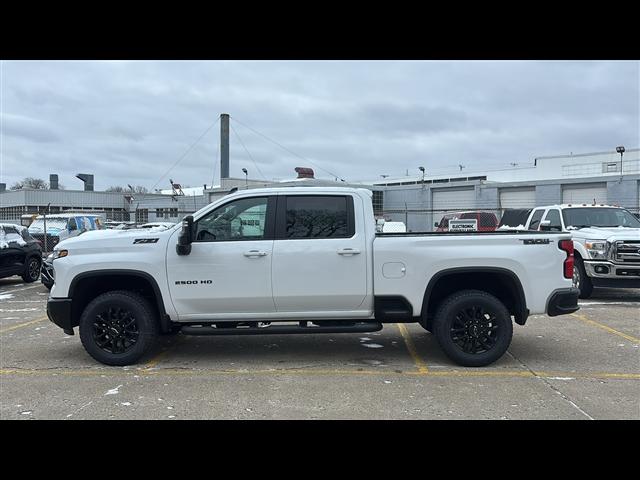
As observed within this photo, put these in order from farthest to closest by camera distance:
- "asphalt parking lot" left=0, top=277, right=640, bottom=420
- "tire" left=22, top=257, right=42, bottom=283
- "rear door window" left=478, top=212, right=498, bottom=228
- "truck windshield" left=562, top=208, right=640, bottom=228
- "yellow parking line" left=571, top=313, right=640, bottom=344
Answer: "rear door window" left=478, top=212, right=498, bottom=228, "tire" left=22, top=257, right=42, bottom=283, "truck windshield" left=562, top=208, right=640, bottom=228, "yellow parking line" left=571, top=313, right=640, bottom=344, "asphalt parking lot" left=0, top=277, right=640, bottom=420

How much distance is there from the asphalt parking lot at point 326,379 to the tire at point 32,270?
635 cm

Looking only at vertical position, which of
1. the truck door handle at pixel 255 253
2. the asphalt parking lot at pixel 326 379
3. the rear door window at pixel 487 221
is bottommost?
the asphalt parking lot at pixel 326 379

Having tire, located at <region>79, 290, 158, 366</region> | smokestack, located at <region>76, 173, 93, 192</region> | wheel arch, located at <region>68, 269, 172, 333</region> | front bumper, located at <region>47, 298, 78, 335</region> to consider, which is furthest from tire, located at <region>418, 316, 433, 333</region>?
smokestack, located at <region>76, 173, 93, 192</region>

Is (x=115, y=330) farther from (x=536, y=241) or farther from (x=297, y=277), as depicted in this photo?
(x=536, y=241)

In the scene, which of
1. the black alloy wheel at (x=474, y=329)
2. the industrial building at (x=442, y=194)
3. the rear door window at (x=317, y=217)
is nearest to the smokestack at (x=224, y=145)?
the industrial building at (x=442, y=194)

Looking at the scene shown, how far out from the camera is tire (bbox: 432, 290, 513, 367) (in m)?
5.70

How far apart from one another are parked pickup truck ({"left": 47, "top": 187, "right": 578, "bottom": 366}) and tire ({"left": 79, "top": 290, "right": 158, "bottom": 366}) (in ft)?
0.04

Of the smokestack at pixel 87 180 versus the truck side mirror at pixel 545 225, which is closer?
the truck side mirror at pixel 545 225

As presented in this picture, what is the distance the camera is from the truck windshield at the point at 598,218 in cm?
1134

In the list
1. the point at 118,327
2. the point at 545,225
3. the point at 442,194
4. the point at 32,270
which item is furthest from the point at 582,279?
the point at 442,194

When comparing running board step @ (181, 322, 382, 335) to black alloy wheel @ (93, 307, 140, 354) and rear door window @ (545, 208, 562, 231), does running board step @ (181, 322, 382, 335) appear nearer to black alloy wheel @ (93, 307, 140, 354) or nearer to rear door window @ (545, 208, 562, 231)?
black alloy wheel @ (93, 307, 140, 354)

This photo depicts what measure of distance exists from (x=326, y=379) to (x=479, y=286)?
2100mm

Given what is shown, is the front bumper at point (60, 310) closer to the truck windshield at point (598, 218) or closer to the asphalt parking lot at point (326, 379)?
the asphalt parking lot at point (326, 379)

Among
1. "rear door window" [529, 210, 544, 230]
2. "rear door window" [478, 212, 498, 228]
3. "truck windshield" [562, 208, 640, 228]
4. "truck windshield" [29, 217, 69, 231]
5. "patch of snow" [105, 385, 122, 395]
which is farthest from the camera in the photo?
"rear door window" [478, 212, 498, 228]
